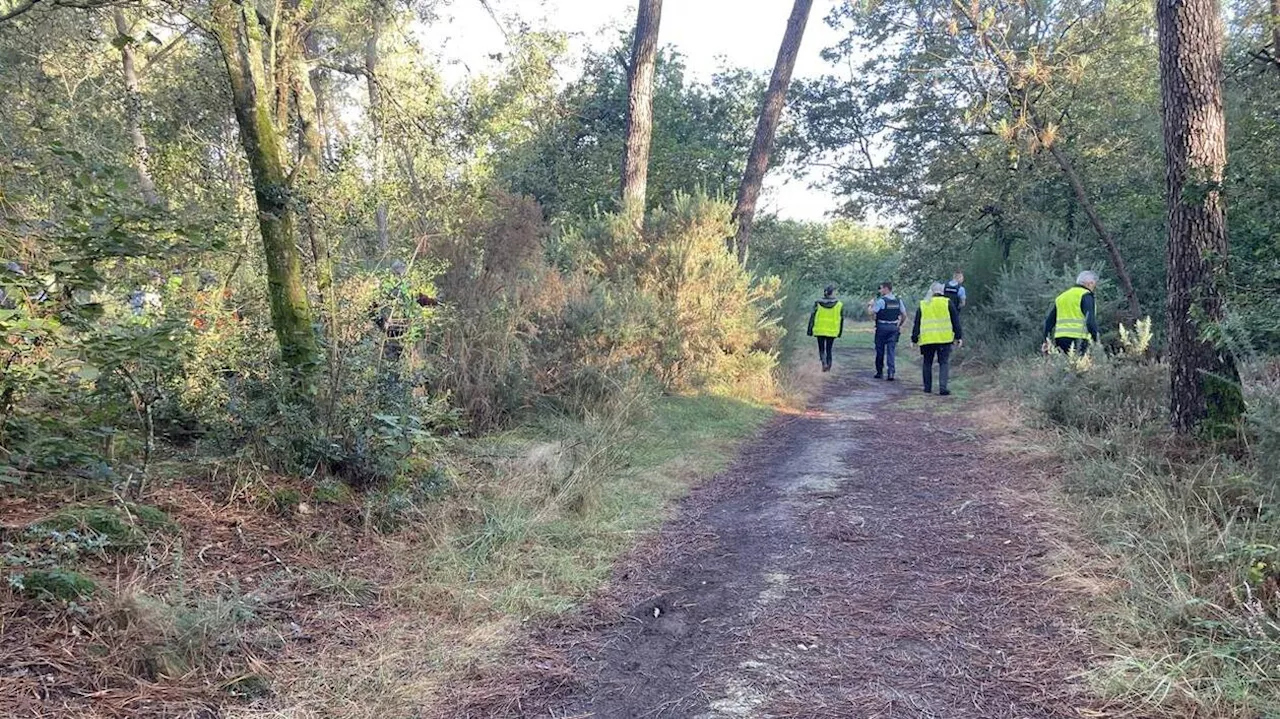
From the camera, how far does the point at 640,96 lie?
41.3 feet

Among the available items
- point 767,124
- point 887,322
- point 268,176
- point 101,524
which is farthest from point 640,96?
point 101,524

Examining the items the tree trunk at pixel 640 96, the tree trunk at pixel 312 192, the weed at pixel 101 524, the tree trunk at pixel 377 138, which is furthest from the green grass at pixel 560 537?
the tree trunk at pixel 640 96

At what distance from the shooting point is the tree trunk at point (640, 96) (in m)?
12.6

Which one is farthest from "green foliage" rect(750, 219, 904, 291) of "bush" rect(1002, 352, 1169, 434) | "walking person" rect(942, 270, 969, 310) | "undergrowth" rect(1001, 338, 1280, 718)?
"undergrowth" rect(1001, 338, 1280, 718)

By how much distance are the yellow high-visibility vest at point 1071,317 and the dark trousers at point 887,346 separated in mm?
4043

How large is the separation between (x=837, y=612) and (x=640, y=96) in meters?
10.5

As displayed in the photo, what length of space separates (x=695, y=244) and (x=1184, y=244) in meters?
6.09

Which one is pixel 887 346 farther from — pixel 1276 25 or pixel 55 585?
pixel 55 585

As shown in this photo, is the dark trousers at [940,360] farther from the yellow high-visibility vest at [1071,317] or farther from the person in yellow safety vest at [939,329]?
the yellow high-visibility vest at [1071,317]

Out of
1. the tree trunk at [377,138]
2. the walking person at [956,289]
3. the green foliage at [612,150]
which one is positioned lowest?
the walking person at [956,289]

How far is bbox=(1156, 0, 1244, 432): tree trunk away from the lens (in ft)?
18.3

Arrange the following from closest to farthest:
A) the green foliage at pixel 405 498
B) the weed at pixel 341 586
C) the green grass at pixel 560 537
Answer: the weed at pixel 341 586 < the green grass at pixel 560 537 < the green foliage at pixel 405 498

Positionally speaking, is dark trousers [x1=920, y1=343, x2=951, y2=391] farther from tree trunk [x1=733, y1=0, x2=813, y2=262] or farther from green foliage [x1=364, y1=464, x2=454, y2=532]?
green foliage [x1=364, y1=464, x2=454, y2=532]

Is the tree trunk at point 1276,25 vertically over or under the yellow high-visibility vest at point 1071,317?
over
